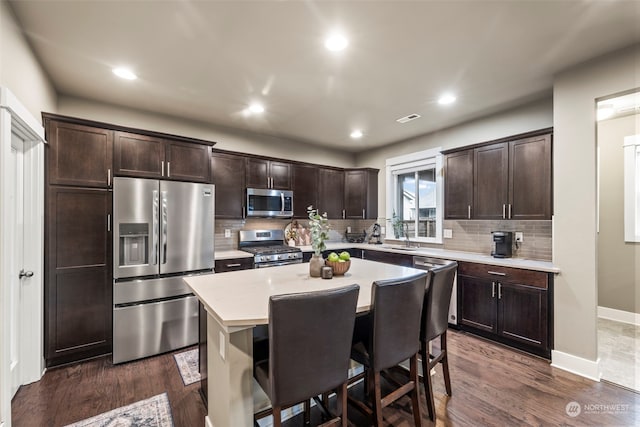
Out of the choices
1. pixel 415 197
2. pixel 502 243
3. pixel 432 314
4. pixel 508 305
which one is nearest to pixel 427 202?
pixel 415 197

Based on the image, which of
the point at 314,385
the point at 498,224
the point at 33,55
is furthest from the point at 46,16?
the point at 498,224

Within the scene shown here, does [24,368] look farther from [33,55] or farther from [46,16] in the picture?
[46,16]

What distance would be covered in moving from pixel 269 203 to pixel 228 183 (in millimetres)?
704

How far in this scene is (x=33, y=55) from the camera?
2.33 m

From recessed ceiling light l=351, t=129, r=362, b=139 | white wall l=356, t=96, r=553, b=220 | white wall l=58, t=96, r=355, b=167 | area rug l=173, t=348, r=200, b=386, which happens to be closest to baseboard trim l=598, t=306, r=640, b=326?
white wall l=356, t=96, r=553, b=220

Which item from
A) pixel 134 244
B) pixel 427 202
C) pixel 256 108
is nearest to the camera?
pixel 134 244

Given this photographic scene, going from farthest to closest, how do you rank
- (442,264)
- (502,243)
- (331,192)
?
(331,192), (442,264), (502,243)

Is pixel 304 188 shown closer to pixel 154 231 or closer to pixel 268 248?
pixel 268 248

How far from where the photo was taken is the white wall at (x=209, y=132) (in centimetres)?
325

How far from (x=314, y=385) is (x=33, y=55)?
11.1ft

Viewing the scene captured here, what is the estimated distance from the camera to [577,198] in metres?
2.59

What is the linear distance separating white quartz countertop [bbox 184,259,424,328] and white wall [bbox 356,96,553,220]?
8.16 feet

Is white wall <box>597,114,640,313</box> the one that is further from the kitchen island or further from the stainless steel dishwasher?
the kitchen island

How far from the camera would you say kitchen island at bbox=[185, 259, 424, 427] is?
57.9 inches
